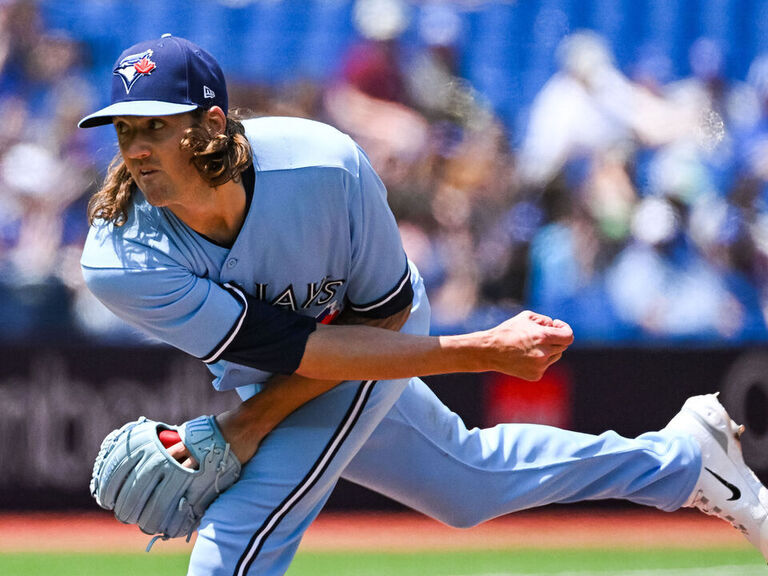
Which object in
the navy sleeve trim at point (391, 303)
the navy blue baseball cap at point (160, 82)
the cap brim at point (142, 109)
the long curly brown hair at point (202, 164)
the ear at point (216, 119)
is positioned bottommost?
the navy sleeve trim at point (391, 303)

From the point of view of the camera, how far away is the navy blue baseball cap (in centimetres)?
288

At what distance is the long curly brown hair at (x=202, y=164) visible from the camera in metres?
2.96

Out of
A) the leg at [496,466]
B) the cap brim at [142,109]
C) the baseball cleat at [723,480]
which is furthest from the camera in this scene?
the baseball cleat at [723,480]

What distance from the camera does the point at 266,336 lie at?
3.05 meters

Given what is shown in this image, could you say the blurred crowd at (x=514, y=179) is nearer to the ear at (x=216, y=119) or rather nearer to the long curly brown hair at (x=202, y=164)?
the long curly brown hair at (x=202, y=164)

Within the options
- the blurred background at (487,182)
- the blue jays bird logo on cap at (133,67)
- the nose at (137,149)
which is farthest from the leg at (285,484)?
the blurred background at (487,182)

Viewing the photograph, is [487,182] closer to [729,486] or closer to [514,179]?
[514,179]

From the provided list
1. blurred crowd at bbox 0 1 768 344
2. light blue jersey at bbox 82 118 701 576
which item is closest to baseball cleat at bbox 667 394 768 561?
light blue jersey at bbox 82 118 701 576

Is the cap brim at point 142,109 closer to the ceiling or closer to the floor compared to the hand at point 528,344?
closer to the ceiling

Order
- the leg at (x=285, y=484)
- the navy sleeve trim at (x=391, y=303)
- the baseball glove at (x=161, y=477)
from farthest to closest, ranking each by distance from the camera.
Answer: the navy sleeve trim at (x=391, y=303) < the baseball glove at (x=161, y=477) < the leg at (x=285, y=484)

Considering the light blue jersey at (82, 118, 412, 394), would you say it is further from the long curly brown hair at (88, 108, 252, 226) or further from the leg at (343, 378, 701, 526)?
the leg at (343, 378, 701, 526)

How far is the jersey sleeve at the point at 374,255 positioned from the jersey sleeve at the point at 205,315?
260 mm

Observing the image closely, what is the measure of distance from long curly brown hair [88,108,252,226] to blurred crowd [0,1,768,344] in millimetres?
4457

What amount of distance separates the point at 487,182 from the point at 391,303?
189 inches
